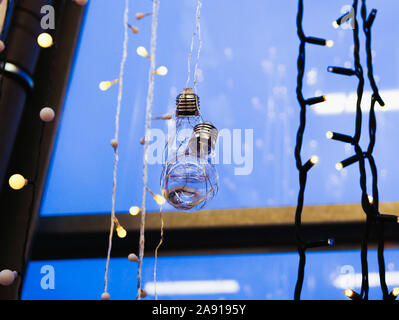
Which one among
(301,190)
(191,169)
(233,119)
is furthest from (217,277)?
(301,190)

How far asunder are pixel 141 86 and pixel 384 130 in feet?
2.51

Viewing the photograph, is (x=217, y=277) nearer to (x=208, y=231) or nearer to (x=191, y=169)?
(x=208, y=231)

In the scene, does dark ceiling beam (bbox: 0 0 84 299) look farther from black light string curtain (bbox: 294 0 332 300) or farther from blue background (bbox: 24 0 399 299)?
black light string curtain (bbox: 294 0 332 300)

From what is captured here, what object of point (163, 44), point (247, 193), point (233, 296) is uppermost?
point (163, 44)

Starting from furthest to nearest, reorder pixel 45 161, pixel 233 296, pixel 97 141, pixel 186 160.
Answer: pixel 97 141 < pixel 45 161 < pixel 233 296 < pixel 186 160

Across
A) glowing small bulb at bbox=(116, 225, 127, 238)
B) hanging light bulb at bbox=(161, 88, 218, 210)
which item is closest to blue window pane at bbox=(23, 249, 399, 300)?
glowing small bulb at bbox=(116, 225, 127, 238)

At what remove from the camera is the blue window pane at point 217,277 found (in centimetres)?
147

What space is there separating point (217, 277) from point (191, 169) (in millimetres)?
697

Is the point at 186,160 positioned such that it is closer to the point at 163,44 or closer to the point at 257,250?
the point at 257,250

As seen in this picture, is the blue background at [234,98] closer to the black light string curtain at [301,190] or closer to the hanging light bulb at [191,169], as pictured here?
the hanging light bulb at [191,169]

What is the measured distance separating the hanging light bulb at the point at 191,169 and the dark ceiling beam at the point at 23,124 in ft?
2.03

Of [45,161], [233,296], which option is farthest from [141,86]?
[233,296]

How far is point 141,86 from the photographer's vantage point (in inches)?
68.4
